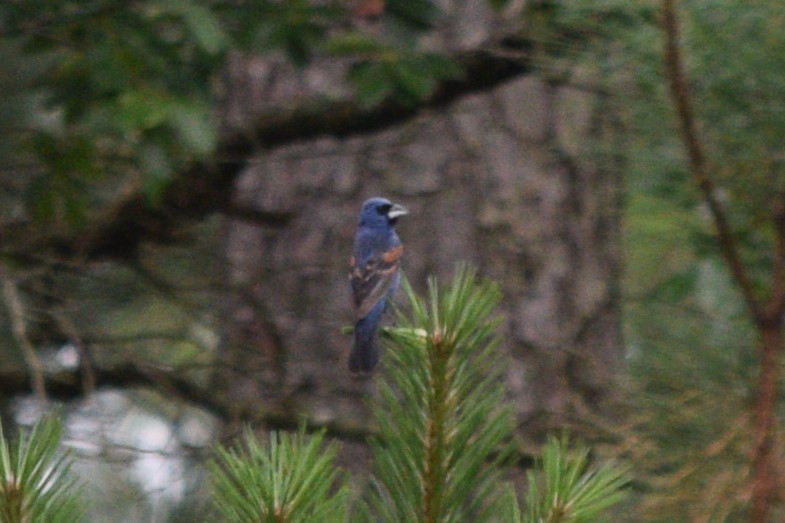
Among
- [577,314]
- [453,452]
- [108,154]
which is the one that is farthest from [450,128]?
[453,452]

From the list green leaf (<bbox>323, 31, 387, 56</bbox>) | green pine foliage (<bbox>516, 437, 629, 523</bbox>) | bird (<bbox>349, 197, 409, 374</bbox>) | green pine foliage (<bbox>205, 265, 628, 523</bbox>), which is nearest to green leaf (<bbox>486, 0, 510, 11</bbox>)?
green leaf (<bbox>323, 31, 387, 56</bbox>)

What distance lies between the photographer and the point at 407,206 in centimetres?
366

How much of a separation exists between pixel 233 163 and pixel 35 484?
266cm

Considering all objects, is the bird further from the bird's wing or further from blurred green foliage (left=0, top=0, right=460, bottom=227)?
blurred green foliage (left=0, top=0, right=460, bottom=227)

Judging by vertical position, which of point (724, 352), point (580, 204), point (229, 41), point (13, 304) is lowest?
point (724, 352)

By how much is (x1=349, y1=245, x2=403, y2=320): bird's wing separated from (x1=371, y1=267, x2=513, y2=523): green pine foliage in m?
0.94

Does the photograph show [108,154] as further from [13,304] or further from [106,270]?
[106,270]

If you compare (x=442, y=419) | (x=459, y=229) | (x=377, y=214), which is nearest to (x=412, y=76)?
(x=377, y=214)

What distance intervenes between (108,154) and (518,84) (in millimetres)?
1160

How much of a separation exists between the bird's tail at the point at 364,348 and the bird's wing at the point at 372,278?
70 millimetres

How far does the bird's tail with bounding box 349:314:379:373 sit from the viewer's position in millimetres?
1976

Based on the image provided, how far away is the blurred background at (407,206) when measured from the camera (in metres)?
2.42

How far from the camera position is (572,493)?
1123 mm

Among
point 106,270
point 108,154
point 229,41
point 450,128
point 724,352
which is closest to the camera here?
point 724,352
